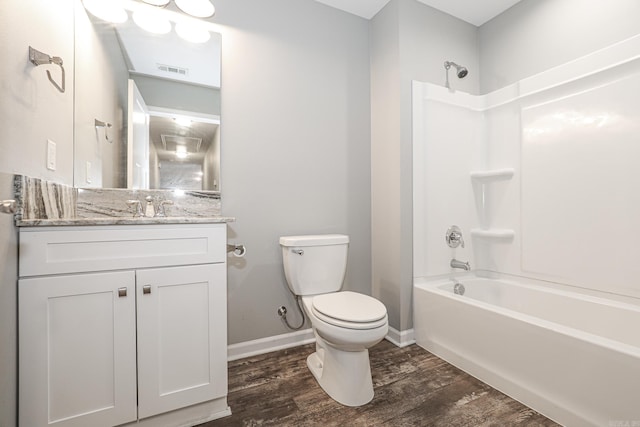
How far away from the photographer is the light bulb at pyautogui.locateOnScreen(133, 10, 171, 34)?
1.58m

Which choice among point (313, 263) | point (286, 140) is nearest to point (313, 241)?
point (313, 263)

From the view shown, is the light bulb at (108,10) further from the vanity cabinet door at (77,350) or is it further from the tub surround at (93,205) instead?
the vanity cabinet door at (77,350)

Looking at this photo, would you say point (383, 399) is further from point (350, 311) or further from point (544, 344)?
point (544, 344)

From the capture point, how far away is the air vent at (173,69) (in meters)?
1.65

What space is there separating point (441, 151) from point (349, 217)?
0.84m

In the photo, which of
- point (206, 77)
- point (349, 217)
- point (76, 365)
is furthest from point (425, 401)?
point (206, 77)

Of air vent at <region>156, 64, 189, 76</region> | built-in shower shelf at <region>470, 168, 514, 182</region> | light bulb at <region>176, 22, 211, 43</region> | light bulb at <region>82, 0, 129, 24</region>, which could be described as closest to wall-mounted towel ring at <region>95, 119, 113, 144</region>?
air vent at <region>156, 64, 189, 76</region>

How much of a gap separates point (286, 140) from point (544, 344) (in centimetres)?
176

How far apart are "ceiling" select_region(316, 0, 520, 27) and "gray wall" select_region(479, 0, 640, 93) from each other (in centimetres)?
9

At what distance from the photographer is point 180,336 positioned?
1178 millimetres

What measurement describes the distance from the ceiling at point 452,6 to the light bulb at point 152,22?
3.47 feet

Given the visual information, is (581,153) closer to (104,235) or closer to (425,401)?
(425,401)

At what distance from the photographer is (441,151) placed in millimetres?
2135

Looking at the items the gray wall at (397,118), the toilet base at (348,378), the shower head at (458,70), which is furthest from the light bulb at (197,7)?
the toilet base at (348,378)
